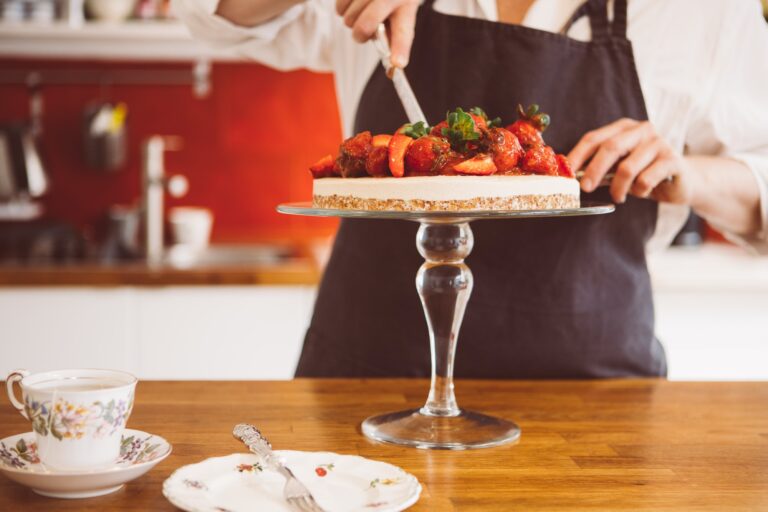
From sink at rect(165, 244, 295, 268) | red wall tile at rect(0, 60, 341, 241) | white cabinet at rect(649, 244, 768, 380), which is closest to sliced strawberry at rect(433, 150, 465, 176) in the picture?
white cabinet at rect(649, 244, 768, 380)

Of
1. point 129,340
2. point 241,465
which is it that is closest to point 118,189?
point 129,340

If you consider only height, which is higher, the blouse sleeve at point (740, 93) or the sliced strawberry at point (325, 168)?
A: the blouse sleeve at point (740, 93)

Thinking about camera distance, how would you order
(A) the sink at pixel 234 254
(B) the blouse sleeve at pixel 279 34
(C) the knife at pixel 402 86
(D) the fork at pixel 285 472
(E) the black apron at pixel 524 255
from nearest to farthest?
(D) the fork at pixel 285 472
(C) the knife at pixel 402 86
(E) the black apron at pixel 524 255
(B) the blouse sleeve at pixel 279 34
(A) the sink at pixel 234 254

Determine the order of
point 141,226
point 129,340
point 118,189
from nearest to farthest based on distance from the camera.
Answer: point 129,340, point 141,226, point 118,189

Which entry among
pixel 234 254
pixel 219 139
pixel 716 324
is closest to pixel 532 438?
pixel 716 324

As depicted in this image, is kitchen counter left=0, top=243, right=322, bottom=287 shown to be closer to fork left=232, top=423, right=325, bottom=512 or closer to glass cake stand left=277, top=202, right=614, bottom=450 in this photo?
glass cake stand left=277, top=202, right=614, bottom=450

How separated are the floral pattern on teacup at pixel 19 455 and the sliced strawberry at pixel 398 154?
1.42 ft

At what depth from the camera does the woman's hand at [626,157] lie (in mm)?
1156

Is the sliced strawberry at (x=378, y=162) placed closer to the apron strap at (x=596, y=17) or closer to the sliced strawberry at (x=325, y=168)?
the sliced strawberry at (x=325, y=168)

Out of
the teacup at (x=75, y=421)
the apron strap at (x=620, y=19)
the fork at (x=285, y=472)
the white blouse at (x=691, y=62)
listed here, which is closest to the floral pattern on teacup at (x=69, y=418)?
the teacup at (x=75, y=421)

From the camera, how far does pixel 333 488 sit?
75cm

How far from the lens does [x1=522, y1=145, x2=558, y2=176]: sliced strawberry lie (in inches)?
39.4

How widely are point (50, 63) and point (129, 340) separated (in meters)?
1.21

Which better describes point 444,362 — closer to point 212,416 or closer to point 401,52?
point 212,416
